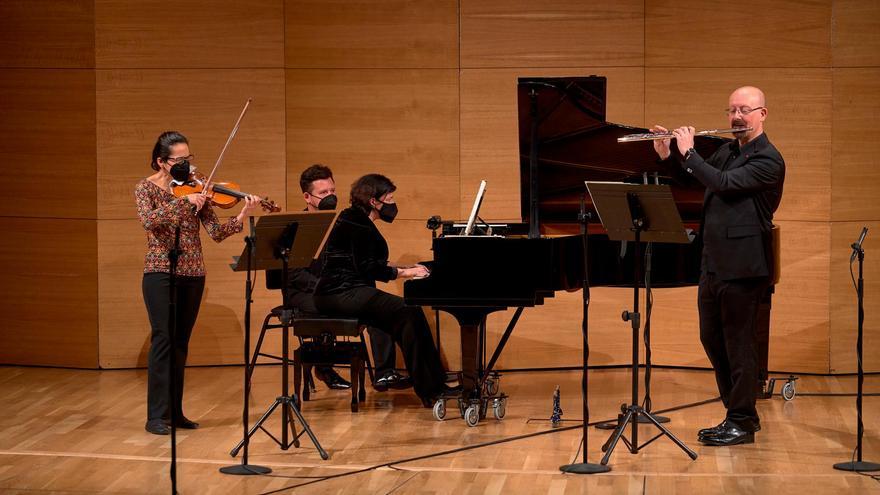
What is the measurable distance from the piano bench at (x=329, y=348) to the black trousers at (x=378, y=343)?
0.23 m

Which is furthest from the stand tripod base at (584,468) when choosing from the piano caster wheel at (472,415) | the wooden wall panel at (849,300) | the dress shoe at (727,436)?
the wooden wall panel at (849,300)

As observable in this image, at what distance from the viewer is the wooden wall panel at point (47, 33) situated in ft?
23.0

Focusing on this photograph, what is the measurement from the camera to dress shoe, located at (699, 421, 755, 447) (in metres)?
5.09

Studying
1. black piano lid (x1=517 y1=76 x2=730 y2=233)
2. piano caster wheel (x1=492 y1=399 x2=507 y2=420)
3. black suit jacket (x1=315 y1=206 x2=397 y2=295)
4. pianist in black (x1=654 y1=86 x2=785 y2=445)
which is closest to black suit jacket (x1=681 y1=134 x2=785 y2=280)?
pianist in black (x1=654 y1=86 x2=785 y2=445)

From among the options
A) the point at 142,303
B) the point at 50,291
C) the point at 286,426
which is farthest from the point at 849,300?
the point at 50,291

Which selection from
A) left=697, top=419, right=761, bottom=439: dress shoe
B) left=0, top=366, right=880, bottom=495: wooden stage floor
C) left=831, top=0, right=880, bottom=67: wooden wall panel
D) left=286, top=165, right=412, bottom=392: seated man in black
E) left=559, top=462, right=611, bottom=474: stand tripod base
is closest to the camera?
Answer: left=0, top=366, right=880, bottom=495: wooden stage floor

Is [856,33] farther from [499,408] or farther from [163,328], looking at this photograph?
[163,328]

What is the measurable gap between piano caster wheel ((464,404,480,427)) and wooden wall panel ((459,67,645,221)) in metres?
1.90

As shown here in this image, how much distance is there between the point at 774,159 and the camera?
4.95 meters

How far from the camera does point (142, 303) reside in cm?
719

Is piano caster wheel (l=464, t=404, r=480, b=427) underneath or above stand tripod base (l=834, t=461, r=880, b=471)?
above

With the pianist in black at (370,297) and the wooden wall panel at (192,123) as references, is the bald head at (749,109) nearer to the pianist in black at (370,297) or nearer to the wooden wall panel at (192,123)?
the pianist in black at (370,297)

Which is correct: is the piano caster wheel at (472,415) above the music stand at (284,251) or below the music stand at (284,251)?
below

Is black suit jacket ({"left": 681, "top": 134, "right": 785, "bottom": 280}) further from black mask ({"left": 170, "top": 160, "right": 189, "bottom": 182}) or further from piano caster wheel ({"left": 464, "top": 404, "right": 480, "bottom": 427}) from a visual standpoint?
black mask ({"left": 170, "top": 160, "right": 189, "bottom": 182})
